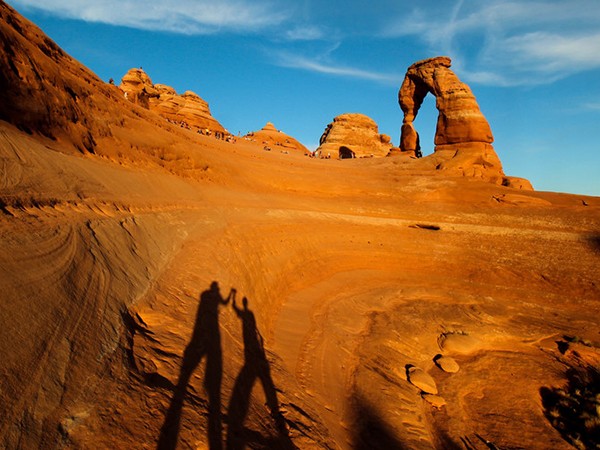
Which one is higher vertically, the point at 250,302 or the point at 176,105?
the point at 176,105

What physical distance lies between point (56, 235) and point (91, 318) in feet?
4.73

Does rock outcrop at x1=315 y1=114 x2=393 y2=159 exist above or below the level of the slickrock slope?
above

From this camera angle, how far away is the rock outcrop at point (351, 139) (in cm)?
5088

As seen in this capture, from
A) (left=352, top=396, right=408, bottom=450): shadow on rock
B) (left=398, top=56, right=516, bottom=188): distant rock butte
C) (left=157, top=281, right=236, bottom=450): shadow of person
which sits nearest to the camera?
(left=157, top=281, right=236, bottom=450): shadow of person

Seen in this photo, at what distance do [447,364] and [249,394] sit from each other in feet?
18.8

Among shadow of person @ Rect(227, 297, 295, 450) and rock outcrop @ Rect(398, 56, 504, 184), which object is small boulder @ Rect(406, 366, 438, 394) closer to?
shadow of person @ Rect(227, 297, 295, 450)

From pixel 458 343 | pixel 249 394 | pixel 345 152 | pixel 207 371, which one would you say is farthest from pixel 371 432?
pixel 345 152

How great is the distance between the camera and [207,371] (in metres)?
3.54

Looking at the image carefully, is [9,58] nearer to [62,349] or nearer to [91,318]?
[91,318]

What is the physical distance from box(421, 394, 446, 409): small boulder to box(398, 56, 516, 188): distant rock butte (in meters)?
17.2

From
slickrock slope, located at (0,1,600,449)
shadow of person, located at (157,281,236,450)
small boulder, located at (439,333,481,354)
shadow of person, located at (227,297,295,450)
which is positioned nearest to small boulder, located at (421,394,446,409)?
slickrock slope, located at (0,1,600,449)

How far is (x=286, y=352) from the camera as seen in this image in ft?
20.5

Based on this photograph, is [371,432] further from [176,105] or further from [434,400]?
[176,105]

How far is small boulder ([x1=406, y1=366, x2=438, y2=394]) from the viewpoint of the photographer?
6469 mm
